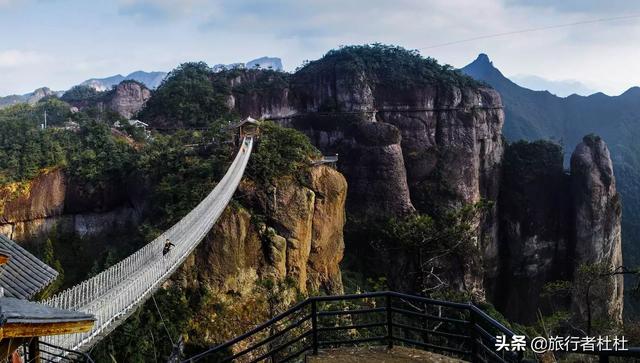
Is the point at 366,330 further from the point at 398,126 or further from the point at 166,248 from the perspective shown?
the point at 398,126

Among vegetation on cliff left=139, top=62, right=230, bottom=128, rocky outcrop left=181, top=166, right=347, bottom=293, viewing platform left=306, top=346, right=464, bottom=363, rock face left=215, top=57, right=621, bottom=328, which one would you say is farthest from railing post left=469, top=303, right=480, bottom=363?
vegetation on cliff left=139, top=62, right=230, bottom=128

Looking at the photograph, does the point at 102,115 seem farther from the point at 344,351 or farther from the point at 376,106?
the point at 344,351

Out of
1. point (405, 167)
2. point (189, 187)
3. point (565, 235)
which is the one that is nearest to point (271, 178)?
point (189, 187)

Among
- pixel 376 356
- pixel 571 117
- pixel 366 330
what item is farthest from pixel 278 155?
pixel 571 117

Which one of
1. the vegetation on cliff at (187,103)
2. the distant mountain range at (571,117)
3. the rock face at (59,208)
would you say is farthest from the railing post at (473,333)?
the distant mountain range at (571,117)

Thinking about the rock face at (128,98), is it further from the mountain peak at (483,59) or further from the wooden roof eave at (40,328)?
the mountain peak at (483,59)

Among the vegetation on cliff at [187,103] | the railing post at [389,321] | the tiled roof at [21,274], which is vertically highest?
the vegetation on cliff at [187,103]
